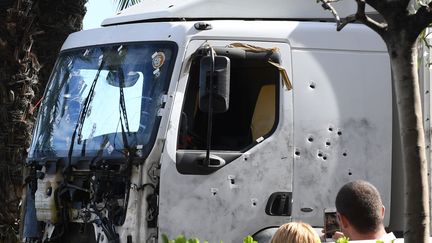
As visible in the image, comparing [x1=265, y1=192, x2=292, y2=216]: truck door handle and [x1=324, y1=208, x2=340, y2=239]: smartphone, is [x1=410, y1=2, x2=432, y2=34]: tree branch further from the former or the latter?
[x1=265, y1=192, x2=292, y2=216]: truck door handle

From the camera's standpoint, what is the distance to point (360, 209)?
5.52 m

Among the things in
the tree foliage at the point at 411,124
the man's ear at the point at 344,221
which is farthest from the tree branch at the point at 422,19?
the man's ear at the point at 344,221

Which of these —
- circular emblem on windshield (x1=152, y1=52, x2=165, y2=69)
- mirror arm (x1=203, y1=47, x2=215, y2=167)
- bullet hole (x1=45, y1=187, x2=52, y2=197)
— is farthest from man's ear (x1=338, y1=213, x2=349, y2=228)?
bullet hole (x1=45, y1=187, x2=52, y2=197)

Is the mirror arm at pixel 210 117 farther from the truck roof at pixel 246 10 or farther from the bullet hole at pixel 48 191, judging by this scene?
the bullet hole at pixel 48 191

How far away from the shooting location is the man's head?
5.51 meters

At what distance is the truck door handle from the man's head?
103cm

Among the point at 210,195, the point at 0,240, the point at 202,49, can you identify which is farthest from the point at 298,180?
the point at 0,240

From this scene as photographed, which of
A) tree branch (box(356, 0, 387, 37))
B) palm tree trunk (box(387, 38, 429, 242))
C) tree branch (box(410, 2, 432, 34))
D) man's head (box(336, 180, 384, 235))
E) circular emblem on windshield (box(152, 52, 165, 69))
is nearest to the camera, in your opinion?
palm tree trunk (box(387, 38, 429, 242))

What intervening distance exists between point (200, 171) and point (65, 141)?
1267 mm

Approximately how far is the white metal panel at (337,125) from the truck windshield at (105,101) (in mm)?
1086

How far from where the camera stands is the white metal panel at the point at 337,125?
671 centimetres

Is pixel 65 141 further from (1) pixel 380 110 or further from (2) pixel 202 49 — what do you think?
(1) pixel 380 110

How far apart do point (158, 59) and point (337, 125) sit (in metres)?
1.48

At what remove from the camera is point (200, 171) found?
6.48 metres
